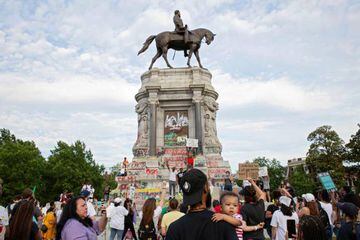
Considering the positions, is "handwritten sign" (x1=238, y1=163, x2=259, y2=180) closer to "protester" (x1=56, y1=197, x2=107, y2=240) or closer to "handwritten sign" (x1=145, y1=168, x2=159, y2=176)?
"protester" (x1=56, y1=197, x2=107, y2=240)

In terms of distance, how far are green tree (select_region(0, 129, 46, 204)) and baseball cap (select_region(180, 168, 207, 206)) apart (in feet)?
156

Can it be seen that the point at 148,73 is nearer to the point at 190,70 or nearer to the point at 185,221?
the point at 190,70

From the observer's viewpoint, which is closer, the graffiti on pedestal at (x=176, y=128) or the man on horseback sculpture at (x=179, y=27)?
the graffiti on pedestal at (x=176, y=128)

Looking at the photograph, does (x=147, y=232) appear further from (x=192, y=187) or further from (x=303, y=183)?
(x=303, y=183)

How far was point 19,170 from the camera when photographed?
48125mm

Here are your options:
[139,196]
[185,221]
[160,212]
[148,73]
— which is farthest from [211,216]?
[148,73]

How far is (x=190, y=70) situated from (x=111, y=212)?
954 inches

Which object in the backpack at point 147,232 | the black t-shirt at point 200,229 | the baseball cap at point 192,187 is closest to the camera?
the black t-shirt at point 200,229

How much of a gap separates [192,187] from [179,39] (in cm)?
3196

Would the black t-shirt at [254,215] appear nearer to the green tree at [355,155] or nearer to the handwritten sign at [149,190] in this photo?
the handwritten sign at [149,190]

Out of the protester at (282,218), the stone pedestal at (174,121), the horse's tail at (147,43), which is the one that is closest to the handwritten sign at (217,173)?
the stone pedestal at (174,121)

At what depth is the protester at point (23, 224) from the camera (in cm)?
497

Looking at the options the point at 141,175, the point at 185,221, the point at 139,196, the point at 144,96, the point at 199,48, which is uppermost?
the point at 199,48

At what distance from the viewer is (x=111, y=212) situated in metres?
11.5
